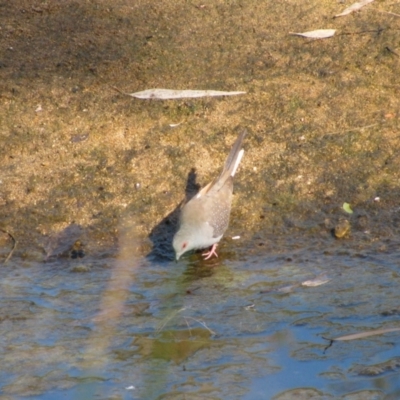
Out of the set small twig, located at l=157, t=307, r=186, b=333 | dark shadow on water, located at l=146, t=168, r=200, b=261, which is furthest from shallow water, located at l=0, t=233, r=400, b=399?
dark shadow on water, located at l=146, t=168, r=200, b=261

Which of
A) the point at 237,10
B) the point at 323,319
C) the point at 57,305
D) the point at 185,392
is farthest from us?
the point at 237,10

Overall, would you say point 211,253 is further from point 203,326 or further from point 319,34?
point 319,34

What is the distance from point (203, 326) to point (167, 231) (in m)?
1.40

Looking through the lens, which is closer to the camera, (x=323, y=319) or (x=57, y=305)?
(x=323, y=319)

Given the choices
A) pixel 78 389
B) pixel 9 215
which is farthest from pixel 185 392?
pixel 9 215

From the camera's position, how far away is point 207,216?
647 centimetres

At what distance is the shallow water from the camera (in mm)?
4988

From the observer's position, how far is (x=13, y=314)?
19.4 feet

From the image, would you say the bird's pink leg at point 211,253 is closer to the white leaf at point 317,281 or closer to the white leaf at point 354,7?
the white leaf at point 317,281

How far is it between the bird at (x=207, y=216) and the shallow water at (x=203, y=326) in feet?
0.68

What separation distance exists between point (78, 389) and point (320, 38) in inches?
188

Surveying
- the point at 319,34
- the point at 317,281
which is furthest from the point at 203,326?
the point at 319,34

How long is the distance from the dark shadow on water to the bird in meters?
0.22

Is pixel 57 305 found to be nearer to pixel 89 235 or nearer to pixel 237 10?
pixel 89 235
